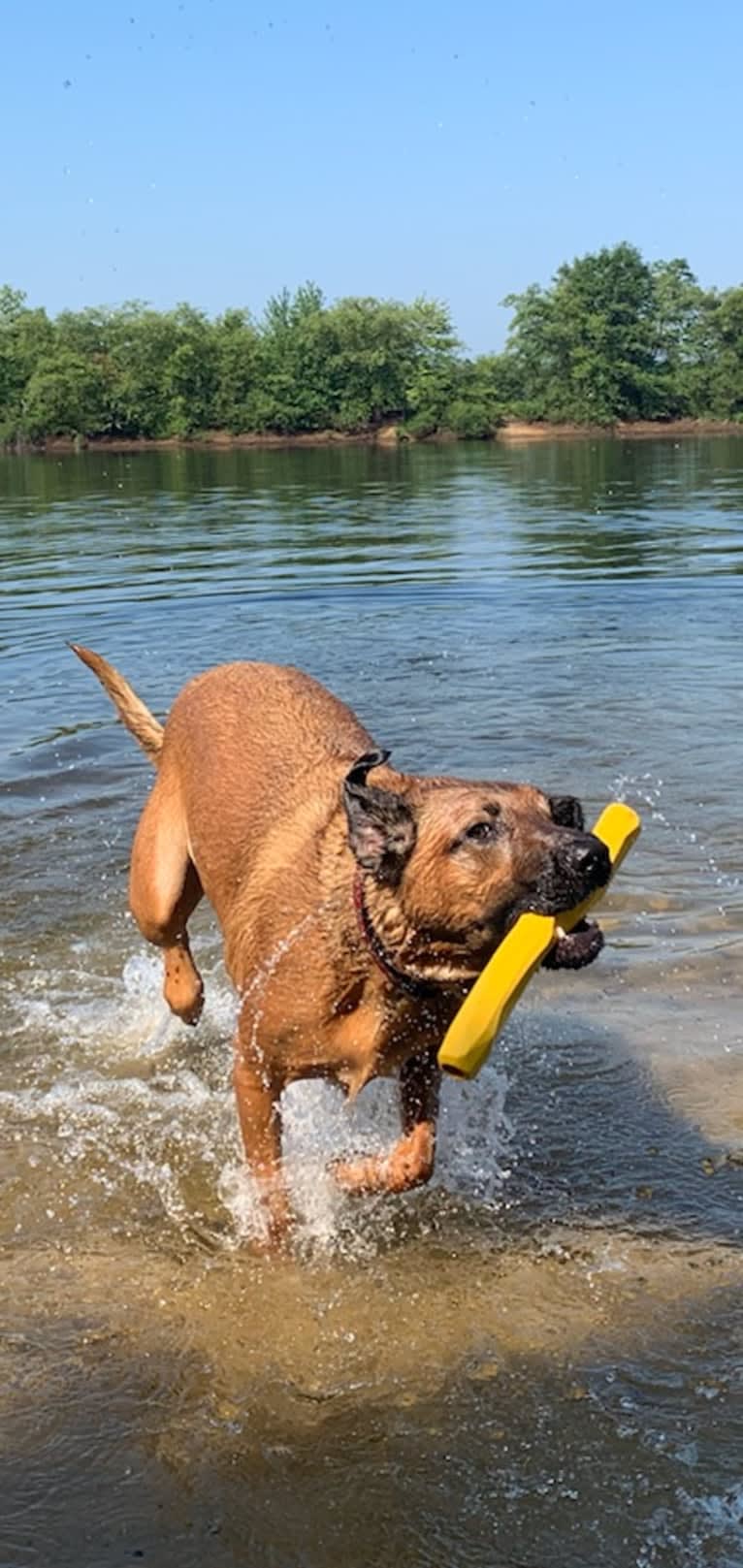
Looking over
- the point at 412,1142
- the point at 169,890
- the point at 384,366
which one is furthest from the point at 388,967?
the point at 384,366

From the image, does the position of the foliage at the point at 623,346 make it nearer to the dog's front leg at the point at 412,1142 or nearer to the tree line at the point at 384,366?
the tree line at the point at 384,366

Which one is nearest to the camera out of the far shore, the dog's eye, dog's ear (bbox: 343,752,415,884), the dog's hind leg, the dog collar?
the dog's eye

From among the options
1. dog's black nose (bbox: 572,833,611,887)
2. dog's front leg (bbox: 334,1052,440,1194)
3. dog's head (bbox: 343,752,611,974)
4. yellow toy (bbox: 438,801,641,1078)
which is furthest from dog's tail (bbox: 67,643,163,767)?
dog's black nose (bbox: 572,833,611,887)

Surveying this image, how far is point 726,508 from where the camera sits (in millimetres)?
34125

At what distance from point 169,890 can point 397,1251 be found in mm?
1954

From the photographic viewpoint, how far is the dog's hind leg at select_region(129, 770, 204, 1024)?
6.36 metres

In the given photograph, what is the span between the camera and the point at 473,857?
435 cm

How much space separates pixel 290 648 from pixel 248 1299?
12.7 m

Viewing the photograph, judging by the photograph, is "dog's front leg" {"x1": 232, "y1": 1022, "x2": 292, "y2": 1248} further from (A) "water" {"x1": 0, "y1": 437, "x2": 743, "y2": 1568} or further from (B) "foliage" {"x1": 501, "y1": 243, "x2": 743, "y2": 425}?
(B) "foliage" {"x1": 501, "y1": 243, "x2": 743, "y2": 425}

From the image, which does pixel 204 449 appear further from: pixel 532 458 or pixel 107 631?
pixel 107 631

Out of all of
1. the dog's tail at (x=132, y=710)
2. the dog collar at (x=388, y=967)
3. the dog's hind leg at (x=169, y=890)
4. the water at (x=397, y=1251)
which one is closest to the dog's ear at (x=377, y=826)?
the dog collar at (x=388, y=967)

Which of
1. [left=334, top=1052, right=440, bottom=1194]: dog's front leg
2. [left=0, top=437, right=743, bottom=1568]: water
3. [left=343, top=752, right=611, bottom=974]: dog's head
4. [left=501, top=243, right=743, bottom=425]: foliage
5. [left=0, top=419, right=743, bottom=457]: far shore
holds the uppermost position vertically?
[left=501, top=243, right=743, bottom=425]: foliage

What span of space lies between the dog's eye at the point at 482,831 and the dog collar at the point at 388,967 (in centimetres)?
49

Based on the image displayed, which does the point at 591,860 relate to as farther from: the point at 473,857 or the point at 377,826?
the point at 377,826
